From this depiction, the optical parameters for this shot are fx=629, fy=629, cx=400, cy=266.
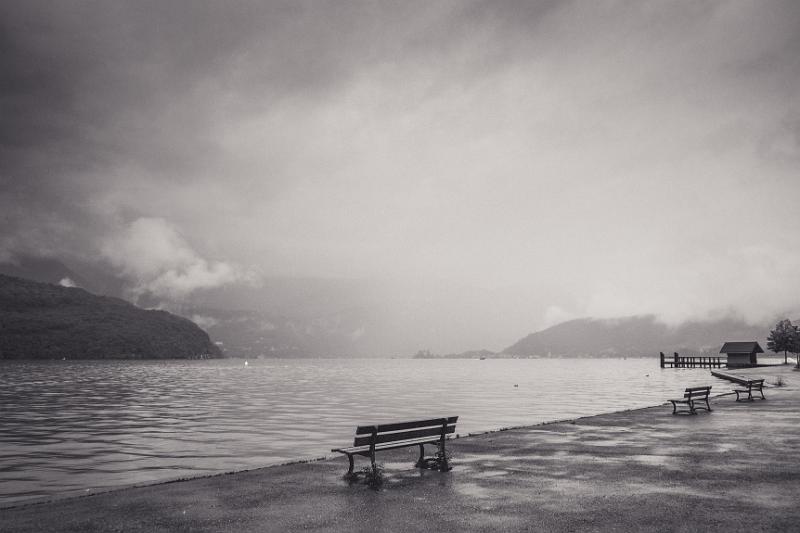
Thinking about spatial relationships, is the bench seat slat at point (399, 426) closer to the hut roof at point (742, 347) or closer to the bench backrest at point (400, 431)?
the bench backrest at point (400, 431)

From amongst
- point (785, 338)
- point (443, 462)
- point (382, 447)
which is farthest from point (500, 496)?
point (785, 338)

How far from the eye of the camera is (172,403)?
4666 cm

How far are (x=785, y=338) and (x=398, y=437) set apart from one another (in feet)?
418

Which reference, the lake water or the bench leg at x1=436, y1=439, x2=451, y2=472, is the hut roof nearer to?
the lake water

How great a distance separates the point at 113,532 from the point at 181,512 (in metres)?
1.44

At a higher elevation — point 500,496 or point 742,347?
point 742,347

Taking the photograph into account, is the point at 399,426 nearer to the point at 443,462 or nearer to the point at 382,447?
the point at 382,447

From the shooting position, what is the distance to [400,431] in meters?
14.1

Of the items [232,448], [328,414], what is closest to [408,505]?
[232,448]

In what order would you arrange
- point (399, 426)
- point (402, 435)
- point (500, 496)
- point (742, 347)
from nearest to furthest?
point (500, 496)
point (399, 426)
point (402, 435)
point (742, 347)

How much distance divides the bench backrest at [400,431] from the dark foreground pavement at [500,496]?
0.89m

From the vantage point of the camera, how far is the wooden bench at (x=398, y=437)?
13445mm

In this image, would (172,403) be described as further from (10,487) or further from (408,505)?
(408,505)

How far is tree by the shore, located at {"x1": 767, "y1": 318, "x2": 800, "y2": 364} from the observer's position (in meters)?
115
